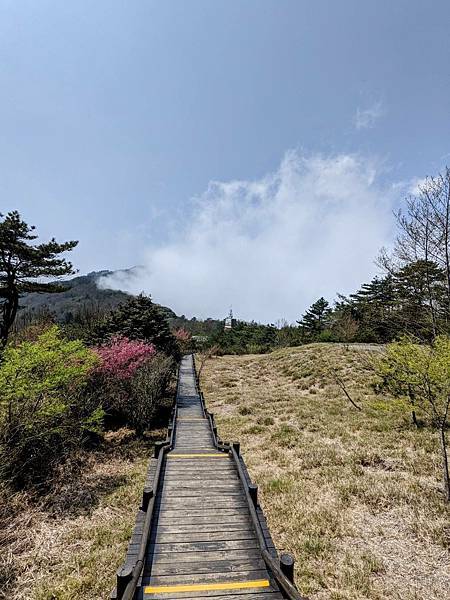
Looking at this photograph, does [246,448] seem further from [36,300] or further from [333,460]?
[36,300]

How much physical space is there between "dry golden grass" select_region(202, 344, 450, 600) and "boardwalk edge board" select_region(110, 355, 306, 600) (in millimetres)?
1234

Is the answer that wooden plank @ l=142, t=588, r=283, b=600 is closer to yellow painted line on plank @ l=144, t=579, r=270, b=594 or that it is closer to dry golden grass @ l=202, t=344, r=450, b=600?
yellow painted line on plank @ l=144, t=579, r=270, b=594

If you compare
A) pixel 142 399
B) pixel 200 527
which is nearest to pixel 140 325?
pixel 142 399

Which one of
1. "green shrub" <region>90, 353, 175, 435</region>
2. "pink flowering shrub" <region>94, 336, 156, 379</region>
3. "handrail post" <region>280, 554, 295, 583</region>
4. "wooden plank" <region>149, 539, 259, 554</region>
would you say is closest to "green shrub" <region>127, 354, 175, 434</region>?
"green shrub" <region>90, 353, 175, 435</region>

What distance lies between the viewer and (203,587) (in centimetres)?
439

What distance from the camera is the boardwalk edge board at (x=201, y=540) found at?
14.1ft

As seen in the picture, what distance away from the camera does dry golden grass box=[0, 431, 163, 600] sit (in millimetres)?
5371

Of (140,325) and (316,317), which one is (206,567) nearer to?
(140,325)

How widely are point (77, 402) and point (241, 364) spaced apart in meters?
23.4

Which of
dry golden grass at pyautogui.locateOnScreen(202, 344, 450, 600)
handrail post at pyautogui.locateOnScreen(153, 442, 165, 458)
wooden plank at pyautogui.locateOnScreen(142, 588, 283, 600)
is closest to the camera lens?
wooden plank at pyautogui.locateOnScreen(142, 588, 283, 600)

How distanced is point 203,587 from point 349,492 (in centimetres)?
557

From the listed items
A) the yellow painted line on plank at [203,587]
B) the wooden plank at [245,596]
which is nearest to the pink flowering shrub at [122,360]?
the yellow painted line on plank at [203,587]

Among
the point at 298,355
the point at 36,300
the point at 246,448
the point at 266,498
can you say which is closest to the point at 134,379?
the point at 246,448

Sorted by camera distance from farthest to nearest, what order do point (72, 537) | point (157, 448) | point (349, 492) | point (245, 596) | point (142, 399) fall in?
point (142, 399) → point (157, 448) → point (349, 492) → point (72, 537) → point (245, 596)
